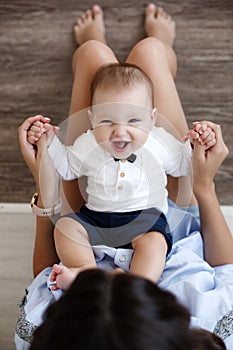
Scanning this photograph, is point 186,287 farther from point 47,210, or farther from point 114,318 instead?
point 114,318

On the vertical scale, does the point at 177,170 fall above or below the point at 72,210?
above

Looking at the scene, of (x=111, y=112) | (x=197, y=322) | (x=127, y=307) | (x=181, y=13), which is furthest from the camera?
(x=181, y=13)

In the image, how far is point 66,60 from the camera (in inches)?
62.6

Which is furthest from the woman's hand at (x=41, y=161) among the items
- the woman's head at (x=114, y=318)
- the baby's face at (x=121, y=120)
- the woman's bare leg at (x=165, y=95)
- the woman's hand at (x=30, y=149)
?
the woman's head at (x=114, y=318)

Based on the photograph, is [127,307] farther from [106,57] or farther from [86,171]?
[106,57]

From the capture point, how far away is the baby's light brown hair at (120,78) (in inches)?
45.8

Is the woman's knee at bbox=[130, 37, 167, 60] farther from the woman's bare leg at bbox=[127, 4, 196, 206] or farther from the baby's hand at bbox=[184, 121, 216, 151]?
the baby's hand at bbox=[184, 121, 216, 151]

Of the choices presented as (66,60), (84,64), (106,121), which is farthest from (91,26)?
(106,121)

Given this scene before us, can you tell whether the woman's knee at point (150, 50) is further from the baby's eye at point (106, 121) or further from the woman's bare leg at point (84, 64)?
the baby's eye at point (106, 121)

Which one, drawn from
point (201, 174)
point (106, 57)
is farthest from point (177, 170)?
point (106, 57)

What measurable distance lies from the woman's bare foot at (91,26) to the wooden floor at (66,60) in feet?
0.07

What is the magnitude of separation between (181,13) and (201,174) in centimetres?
58

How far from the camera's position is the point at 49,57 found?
62.9 inches

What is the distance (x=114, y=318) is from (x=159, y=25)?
1.10 meters
